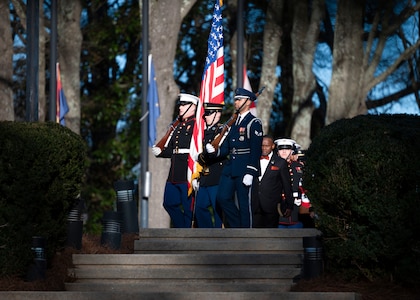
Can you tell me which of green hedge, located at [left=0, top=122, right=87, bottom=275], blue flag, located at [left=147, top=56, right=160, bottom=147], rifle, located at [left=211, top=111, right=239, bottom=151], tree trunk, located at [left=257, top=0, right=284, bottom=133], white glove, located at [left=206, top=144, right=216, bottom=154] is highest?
tree trunk, located at [left=257, top=0, right=284, bottom=133]

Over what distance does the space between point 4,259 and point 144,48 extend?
14975mm

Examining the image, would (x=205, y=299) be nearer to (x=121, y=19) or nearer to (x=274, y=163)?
(x=274, y=163)

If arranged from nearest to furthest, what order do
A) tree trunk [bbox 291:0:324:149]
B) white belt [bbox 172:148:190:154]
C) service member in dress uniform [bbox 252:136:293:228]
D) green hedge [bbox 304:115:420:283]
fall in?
1. green hedge [bbox 304:115:420:283]
2. white belt [bbox 172:148:190:154]
3. service member in dress uniform [bbox 252:136:293:228]
4. tree trunk [bbox 291:0:324:149]

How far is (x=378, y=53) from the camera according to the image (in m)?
28.4

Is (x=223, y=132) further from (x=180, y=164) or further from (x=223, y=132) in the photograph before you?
(x=180, y=164)

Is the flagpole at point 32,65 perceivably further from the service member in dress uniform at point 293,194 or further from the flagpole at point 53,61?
the flagpole at point 53,61

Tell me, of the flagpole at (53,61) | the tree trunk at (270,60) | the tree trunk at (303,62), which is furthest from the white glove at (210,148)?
the tree trunk at (270,60)

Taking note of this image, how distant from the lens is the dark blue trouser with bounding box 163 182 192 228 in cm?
1605

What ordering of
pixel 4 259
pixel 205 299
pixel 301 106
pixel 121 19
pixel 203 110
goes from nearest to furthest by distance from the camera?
1. pixel 205 299
2. pixel 4 259
3. pixel 203 110
4. pixel 301 106
5. pixel 121 19

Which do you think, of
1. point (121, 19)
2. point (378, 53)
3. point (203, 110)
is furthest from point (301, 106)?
point (203, 110)

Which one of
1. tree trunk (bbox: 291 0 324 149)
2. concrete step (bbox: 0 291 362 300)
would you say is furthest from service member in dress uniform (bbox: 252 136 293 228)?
tree trunk (bbox: 291 0 324 149)

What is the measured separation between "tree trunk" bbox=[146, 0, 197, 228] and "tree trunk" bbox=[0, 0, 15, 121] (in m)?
4.65

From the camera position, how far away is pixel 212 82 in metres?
18.3

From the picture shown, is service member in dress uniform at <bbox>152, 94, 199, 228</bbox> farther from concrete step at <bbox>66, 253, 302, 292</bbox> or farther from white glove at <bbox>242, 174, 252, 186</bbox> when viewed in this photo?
concrete step at <bbox>66, 253, 302, 292</bbox>
